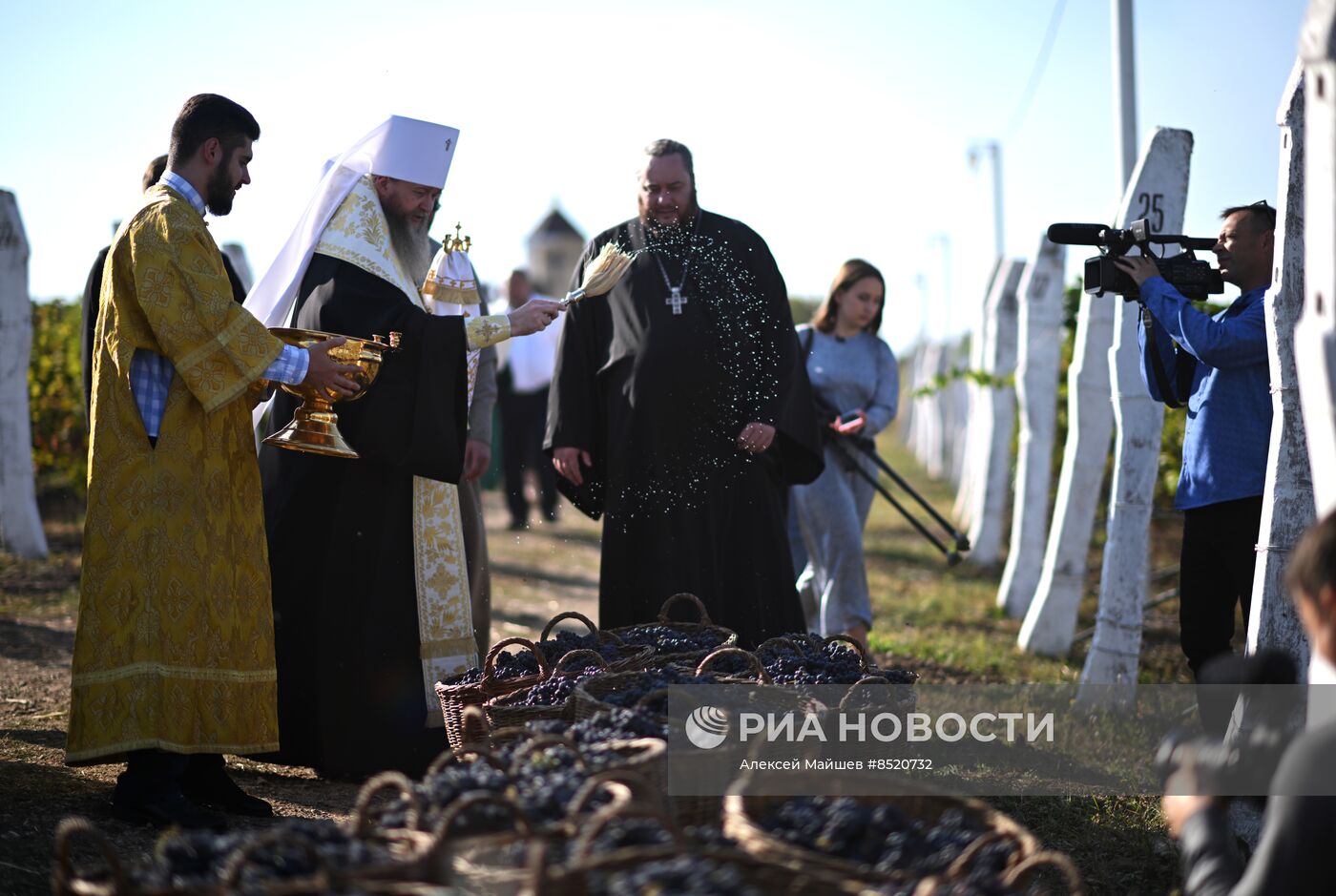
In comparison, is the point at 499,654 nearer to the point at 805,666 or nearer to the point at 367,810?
the point at 805,666

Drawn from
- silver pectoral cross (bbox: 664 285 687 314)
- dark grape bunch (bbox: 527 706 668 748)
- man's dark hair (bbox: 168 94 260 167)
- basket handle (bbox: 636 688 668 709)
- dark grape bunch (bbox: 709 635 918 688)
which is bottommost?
dark grape bunch (bbox: 527 706 668 748)

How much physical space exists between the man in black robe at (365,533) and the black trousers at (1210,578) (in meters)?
2.49

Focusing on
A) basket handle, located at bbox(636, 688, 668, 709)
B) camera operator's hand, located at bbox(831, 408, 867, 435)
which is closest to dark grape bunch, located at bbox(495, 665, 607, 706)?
basket handle, located at bbox(636, 688, 668, 709)

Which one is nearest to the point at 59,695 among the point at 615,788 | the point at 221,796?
the point at 221,796

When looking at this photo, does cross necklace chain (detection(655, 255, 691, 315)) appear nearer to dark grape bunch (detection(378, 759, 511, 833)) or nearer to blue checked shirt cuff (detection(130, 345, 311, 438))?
blue checked shirt cuff (detection(130, 345, 311, 438))

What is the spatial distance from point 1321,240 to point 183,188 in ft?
11.2

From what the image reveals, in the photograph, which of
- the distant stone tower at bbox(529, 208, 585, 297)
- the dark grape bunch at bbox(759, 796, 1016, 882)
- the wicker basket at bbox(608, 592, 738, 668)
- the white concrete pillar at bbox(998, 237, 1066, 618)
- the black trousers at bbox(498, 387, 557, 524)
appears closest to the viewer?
the dark grape bunch at bbox(759, 796, 1016, 882)

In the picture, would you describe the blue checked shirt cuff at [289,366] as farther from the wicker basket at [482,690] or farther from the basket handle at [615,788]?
the basket handle at [615,788]

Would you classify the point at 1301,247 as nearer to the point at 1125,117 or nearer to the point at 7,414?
the point at 1125,117

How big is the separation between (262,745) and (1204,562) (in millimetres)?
3312

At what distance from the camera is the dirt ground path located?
430 cm

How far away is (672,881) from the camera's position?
2346 mm

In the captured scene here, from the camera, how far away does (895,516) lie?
63.4ft

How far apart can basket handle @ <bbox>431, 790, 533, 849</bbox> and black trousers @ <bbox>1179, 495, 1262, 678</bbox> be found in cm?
302
